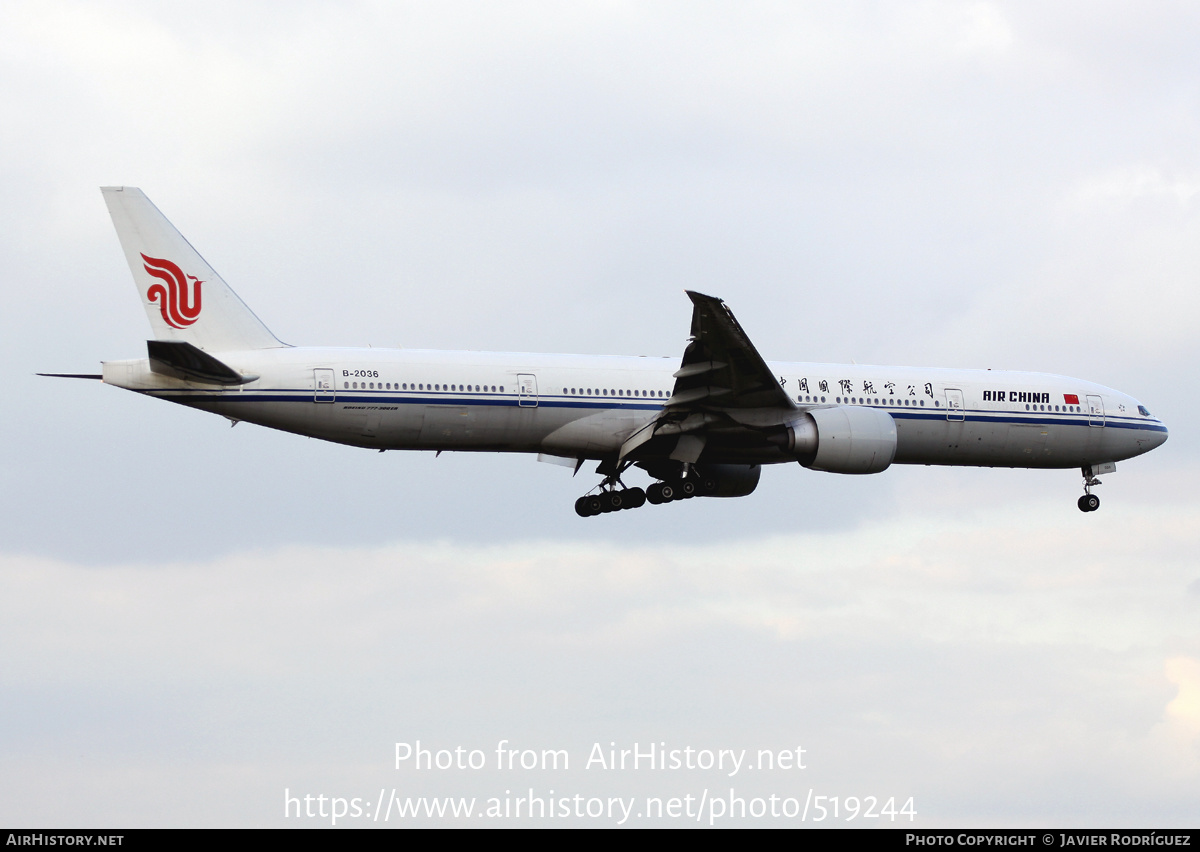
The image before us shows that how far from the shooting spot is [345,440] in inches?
1430

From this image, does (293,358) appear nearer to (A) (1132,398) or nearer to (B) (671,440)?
(B) (671,440)

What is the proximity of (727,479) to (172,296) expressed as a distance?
15060 mm

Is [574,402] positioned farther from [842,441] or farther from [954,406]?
[954,406]

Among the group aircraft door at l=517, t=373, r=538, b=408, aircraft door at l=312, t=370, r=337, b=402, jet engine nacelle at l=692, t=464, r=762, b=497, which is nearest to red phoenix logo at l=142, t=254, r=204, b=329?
aircraft door at l=312, t=370, r=337, b=402

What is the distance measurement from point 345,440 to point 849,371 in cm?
1275

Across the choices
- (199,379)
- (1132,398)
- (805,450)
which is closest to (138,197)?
(199,379)

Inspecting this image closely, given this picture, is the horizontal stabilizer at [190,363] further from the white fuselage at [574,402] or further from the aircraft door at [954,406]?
the aircraft door at [954,406]

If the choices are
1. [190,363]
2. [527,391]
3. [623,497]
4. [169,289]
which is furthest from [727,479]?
[169,289]

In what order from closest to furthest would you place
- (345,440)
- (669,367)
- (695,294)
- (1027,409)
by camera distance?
(695,294), (345,440), (669,367), (1027,409)

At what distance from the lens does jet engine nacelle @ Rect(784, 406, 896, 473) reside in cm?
3647

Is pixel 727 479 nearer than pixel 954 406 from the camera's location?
No

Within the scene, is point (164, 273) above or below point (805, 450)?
above

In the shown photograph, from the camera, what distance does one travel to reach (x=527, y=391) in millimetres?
36875

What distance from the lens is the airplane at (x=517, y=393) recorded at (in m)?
35.3
